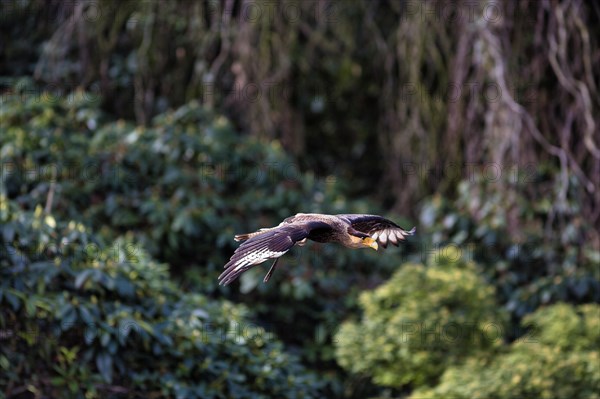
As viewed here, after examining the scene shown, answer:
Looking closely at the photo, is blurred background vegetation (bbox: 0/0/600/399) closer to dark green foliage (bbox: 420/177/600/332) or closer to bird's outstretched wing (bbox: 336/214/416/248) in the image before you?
dark green foliage (bbox: 420/177/600/332)

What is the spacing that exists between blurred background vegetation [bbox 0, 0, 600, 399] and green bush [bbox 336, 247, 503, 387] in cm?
1

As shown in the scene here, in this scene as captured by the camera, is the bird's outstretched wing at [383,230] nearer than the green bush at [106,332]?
Yes

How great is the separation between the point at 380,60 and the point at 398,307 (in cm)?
244

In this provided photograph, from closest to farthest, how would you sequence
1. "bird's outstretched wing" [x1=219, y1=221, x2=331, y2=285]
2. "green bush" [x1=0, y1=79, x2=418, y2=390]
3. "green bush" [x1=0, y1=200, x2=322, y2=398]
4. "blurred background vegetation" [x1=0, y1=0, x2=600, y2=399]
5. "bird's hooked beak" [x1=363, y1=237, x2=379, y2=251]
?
"bird's outstretched wing" [x1=219, y1=221, x2=331, y2=285], "bird's hooked beak" [x1=363, y1=237, x2=379, y2=251], "green bush" [x1=0, y1=200, x2=322, y2=398], "blurred background vegetation" [x1=0, y1=0, x2=600, y2=399], "green bush" [x1=0, y1=79, x2=418, y2=390]

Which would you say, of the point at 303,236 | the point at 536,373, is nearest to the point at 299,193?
the point at 536,373

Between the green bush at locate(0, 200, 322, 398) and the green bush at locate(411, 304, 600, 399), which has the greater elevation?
the green bush at locate(0, 200, 322, 398)

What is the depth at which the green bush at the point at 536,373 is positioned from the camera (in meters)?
4.24

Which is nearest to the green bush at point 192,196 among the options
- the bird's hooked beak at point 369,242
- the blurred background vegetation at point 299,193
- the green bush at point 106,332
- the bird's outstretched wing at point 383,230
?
the blurred background vegetation at point 299,193

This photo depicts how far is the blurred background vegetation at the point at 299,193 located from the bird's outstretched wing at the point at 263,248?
4.21 ft

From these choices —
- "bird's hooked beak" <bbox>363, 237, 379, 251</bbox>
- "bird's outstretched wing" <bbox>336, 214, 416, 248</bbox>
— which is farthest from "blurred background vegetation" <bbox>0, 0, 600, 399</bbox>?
"bird's hooked beak" <bbox>363, 237, 379, 251</bbox>

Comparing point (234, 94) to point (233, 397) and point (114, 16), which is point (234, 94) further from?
point (233, 397)

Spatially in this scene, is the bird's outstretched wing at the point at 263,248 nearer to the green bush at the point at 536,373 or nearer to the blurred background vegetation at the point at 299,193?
the blurred background vegetation at the point at 299,193

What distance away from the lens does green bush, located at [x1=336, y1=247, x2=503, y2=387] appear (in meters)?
4.76

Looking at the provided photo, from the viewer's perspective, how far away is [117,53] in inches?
274
